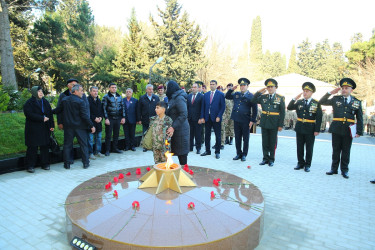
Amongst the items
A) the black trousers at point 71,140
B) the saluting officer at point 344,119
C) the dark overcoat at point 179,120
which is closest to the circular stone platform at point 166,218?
the dark overcoat at point 179,120

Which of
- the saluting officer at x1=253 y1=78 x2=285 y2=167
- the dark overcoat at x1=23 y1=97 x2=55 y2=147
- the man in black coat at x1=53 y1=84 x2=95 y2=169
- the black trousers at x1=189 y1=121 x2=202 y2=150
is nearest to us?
the dark overcoat at x1=23 y1=97 x2=55 y2=147

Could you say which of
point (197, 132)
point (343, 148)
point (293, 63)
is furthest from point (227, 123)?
point (293, 63)

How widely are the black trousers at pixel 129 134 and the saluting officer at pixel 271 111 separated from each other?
3655mm

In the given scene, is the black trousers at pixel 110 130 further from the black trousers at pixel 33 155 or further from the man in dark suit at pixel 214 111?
the man in dark suit at pixel 214 111

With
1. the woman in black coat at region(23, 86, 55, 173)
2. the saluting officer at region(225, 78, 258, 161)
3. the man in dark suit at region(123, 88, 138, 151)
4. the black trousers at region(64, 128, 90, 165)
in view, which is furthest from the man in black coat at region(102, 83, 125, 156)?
the saluting officer at region(225, 78, 258, 161)

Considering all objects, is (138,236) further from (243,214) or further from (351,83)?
(351,83)

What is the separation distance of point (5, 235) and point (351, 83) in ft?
20.6

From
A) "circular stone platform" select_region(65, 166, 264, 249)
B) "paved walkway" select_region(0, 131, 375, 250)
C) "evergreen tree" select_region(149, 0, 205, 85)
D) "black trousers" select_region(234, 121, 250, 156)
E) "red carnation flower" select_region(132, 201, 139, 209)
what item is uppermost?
"evergreen tree" select_region(149, 0, 205, 85)

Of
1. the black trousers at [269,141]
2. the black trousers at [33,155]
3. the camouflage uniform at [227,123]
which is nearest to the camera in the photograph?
the black trousers at [33,155]

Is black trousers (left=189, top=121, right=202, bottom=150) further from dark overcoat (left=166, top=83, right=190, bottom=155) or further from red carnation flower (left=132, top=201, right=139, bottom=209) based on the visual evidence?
red carnation flower (left=132, top=201, right=139, bottom=209)

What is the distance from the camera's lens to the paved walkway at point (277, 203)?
2.84 m

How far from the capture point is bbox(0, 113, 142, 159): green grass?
5.65m

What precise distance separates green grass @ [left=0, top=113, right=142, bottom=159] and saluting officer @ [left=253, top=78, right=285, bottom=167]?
5335 mm

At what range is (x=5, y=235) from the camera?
287 cm
